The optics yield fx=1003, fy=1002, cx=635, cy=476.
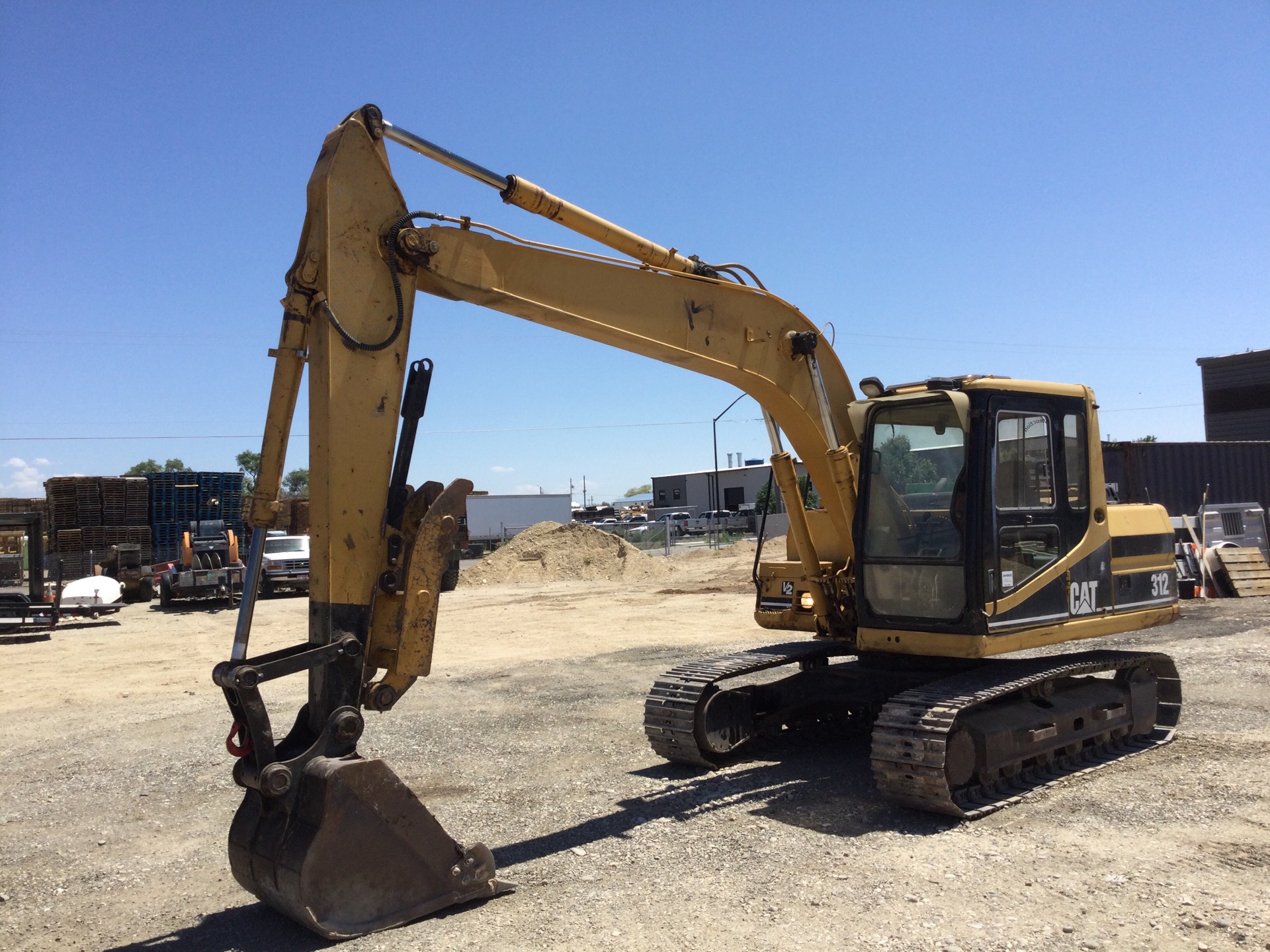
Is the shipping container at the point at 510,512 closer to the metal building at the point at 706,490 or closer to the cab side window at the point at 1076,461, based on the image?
the metal building at the point at 706,490

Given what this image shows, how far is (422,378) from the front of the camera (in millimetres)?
5367

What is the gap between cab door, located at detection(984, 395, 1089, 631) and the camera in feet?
22.5

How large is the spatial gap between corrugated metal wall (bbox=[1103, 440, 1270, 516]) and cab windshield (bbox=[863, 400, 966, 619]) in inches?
600

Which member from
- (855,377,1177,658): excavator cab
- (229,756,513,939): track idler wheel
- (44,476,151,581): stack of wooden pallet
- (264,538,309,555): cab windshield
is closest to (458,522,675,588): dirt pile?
(264,538,309,555): cab windshield

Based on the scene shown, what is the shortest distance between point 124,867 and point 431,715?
421 centimetres

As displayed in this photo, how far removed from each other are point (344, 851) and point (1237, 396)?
34.1 metres

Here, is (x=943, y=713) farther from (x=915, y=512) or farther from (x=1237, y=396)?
(x=1237, y=396)

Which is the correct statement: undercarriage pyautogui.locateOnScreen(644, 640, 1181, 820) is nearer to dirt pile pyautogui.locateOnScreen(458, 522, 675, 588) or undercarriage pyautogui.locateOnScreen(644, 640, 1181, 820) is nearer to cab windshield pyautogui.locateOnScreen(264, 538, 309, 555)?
cab windshield pyautogui.locateOnScreen(264, 538, 309, 555)

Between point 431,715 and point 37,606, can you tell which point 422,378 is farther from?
point 37,606

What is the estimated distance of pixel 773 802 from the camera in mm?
6781

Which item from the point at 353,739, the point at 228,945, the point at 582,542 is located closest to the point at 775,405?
the point at 353,739

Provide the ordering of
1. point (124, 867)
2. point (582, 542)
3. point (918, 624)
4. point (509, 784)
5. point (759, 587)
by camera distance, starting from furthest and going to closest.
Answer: point (582, 542) → point (759, 587) → point (509, 784) → point (918, 624) → point (124, 867)

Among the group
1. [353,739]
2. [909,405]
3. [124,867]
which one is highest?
[909,405]

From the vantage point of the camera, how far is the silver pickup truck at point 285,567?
24047 mm
